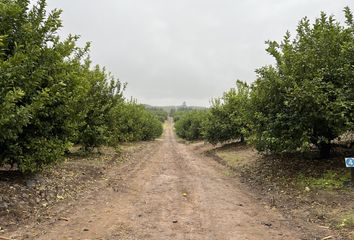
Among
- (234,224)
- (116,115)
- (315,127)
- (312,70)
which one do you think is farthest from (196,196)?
(116,115)

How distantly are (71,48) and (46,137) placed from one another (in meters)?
2.72

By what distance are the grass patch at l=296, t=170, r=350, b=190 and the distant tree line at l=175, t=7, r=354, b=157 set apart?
0.93m

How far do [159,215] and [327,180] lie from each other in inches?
205

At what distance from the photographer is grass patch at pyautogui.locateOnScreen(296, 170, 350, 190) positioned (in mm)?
9547

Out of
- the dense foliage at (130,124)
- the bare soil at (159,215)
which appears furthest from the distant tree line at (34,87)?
the dense foliage at (130,124)

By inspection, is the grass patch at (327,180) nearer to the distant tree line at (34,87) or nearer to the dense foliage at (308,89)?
the dense foliage at (308,89)

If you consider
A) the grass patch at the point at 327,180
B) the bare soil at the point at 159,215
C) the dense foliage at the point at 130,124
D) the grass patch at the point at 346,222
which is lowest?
the bare soil at the point at 159,215

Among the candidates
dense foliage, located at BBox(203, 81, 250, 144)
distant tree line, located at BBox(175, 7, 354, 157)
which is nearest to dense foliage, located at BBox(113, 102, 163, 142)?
dense foliage, located at BBox(203, 81, 250, 144)

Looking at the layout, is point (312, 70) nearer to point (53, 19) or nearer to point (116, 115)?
point (53, 19)

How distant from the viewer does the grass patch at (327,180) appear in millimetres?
9547

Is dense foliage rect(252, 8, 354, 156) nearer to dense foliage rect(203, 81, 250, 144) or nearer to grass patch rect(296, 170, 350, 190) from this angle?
grass patch rect(296, 170, 350, 190)

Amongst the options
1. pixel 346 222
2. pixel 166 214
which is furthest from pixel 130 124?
pixel 346 222

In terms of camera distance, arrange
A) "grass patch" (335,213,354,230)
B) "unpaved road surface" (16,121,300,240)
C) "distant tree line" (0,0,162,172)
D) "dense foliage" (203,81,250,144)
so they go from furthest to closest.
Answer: "dense foliage" (203,81,250,144) → "distant tree line" (0,0,162,172) → "grass patch" (335,213,354,230) → "unpaved road surface" (16,121,300,240)

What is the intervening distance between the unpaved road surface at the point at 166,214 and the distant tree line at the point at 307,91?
7.90 ft
